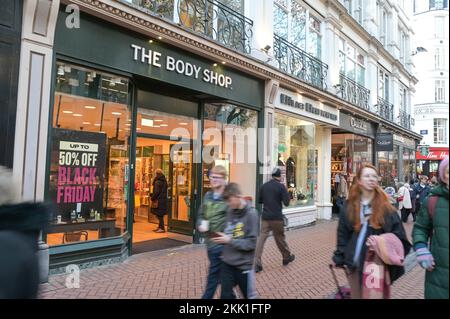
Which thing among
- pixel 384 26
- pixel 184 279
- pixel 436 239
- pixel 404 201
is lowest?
pixel 184 279

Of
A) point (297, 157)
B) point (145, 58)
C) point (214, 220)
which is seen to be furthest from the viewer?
point (297, 157)

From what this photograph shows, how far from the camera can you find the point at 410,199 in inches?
586

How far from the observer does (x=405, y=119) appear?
2666cm

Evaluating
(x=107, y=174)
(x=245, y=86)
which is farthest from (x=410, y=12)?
(x=107, y=174)

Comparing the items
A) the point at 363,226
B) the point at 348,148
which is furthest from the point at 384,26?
the point at 363,226

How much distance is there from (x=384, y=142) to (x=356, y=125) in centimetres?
272

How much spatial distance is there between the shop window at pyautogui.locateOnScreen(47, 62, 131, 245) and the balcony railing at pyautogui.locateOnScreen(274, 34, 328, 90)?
19.8 feet

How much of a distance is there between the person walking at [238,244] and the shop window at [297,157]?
821cm

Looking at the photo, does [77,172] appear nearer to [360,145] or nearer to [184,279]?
[184,279]

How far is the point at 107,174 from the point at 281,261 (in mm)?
3777

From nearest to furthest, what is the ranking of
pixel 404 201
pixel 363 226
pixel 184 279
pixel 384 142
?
pixel 363 226 < pixel 184 279 < pixel 404 201 < pixel 384 142

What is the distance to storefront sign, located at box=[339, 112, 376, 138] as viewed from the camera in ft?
54.6

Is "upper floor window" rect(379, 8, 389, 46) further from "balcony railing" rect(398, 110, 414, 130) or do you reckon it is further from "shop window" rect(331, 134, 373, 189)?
"shop window" rect(331, 134, 373, 189)

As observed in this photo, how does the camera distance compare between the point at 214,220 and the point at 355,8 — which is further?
the point at 355,8
